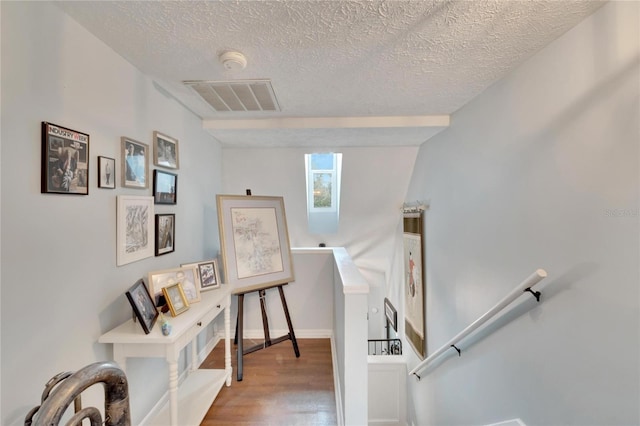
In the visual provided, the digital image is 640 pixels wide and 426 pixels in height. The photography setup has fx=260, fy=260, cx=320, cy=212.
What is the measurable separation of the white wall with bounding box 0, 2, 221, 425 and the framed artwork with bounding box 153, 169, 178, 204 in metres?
0.12

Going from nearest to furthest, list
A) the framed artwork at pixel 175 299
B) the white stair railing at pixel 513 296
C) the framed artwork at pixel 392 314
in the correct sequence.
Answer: the white stair railing at pixel 513 296, the framed artwork at pixel 175 299, the framed artwork at pixel 392 314

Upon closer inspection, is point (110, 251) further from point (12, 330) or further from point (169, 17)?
point (169, 17)

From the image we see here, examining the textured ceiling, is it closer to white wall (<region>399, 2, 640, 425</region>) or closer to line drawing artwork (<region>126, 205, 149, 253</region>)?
white wall (<region>399, 2, 640, 425</region>)

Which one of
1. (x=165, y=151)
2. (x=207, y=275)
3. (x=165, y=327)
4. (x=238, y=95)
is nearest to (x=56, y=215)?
(x=165, y=327)

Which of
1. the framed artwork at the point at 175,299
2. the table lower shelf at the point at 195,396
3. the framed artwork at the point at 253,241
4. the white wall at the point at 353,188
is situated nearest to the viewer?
the framed artwork at the point at 175,299

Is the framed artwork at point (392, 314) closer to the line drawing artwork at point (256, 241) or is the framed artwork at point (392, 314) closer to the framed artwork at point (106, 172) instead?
the line drawing artwork at point (256, 241)

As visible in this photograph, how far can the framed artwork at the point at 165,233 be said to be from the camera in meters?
1.84

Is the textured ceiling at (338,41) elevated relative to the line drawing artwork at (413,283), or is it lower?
elevated

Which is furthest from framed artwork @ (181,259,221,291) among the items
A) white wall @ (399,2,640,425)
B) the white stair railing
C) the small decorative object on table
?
white wall @ (399,2,640,425)

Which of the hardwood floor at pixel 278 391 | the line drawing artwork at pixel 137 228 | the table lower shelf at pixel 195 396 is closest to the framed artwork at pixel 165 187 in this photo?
the line drawing artwork at pixel 137 228

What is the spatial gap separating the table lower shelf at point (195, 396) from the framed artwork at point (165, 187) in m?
1.49

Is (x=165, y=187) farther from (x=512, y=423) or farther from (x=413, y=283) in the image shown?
(x=413, y=283)

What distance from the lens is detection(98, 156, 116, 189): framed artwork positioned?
1335 mm

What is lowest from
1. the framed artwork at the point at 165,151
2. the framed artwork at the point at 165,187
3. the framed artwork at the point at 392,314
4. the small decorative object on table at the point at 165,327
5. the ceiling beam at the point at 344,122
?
the framed artwork at the point at 392,314
